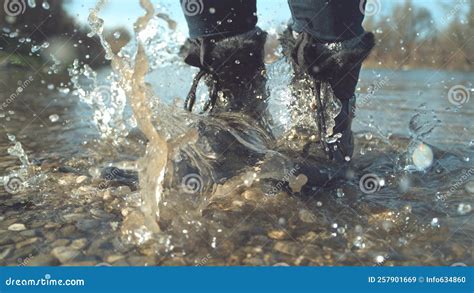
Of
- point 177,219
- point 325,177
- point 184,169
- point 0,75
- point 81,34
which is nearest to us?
point 177,219

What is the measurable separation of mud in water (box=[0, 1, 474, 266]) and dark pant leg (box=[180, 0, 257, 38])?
429 millimetres

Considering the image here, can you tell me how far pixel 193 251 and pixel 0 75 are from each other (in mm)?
8048

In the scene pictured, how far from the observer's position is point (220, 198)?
6.07 ft

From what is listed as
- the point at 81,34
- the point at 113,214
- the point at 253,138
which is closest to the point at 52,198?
the point at 113,214

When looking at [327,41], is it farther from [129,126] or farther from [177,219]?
[129,126]

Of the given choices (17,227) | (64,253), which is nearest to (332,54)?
(64,253)

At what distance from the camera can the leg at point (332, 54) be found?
6.18 feet

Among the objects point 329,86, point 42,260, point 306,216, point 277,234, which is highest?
point 329,86

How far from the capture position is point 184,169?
1.83m

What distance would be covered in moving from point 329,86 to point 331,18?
1.10ft

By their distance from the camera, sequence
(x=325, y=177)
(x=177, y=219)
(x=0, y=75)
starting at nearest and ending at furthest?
1. (x=177, y=219)
2. (x=325, y=177)
3. (x=0, y=75)

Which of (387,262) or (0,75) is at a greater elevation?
(0,75)

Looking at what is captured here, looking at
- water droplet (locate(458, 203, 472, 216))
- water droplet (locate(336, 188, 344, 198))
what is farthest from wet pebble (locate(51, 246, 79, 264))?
water droplet (locate(458, 203, 472, 216))

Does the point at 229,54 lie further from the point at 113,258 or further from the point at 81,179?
the point at 113,258
